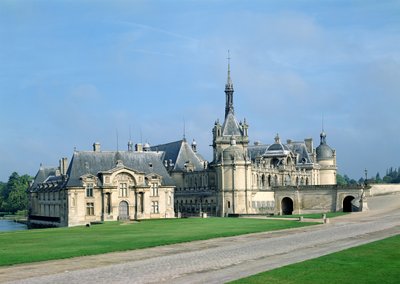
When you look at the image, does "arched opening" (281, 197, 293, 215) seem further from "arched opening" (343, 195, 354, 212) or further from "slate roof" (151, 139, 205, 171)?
"slate roof" (151, 139, 205, 171)

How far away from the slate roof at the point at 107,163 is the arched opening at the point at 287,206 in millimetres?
18427

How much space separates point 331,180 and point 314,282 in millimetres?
102903

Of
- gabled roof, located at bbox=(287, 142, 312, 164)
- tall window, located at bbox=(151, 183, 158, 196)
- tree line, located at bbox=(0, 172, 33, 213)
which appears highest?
gabled roof, located at bbox=(287, 142, 312, 164)

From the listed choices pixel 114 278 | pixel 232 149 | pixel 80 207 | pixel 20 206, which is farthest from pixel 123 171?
pixel 20 206

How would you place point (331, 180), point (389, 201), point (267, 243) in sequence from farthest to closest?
point (331, 180) → point (389, 201) → point (267, 243)

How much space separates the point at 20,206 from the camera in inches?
6053

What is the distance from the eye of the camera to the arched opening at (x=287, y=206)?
99.8 m

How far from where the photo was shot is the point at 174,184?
95000 mm

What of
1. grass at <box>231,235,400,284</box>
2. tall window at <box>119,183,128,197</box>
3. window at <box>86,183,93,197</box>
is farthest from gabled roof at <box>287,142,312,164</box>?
grass at <box>231,235,400,284</box>

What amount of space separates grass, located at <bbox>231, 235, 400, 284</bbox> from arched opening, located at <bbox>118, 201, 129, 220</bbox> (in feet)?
191

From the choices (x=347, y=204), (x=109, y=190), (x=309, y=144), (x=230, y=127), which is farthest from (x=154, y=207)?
(x=309, y=144)

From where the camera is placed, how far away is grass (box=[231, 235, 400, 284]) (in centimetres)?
2414

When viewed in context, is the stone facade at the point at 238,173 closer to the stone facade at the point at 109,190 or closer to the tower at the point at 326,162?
the tower at the point at 326,162

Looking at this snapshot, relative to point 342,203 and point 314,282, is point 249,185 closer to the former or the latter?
point 342,203
